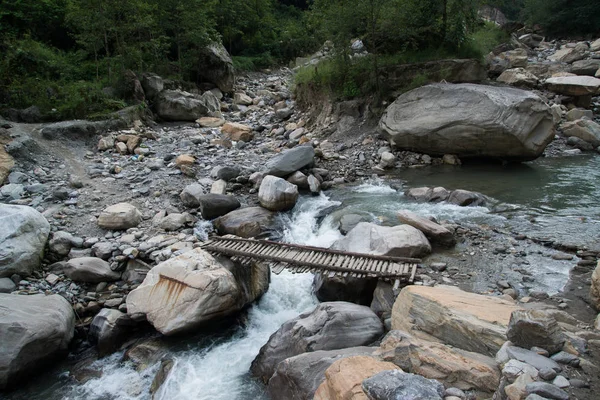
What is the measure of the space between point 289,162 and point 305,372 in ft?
22.0

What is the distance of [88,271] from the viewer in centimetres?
686

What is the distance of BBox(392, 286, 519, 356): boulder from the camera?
12.4 feet

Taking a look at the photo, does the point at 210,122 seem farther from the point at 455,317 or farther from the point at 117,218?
the point at 455,317

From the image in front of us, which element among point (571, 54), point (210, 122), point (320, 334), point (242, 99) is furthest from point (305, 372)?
point (571, 54)

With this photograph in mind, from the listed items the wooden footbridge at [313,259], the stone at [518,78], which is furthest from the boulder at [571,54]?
the wooden footbridge at [313,259]

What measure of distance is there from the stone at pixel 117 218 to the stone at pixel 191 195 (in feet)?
4.43

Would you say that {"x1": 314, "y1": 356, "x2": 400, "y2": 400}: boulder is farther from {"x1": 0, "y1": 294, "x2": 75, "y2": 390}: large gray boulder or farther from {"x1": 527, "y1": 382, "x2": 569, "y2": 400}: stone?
{"x1": 0, "y1": 294, "x2": 75, "y2": 390}: large gray boulder

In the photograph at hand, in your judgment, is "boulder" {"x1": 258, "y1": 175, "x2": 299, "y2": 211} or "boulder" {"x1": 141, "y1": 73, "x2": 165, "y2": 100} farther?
"boulder" {"x1": 141, "y1": 73, "x2": 165, "y2": 100}

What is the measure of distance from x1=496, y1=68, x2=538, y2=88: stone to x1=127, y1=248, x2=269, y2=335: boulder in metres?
14.4

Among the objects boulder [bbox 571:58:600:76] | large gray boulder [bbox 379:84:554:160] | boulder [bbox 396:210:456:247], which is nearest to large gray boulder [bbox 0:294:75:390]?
boulder [bbox 396:210:456:247]

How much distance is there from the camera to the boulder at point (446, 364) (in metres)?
3.14

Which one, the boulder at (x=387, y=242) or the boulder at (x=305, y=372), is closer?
the boulder at (x=305, y=372)

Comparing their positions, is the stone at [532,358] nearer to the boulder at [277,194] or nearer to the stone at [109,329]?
the stone at [109,329]

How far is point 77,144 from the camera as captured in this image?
1227cm
